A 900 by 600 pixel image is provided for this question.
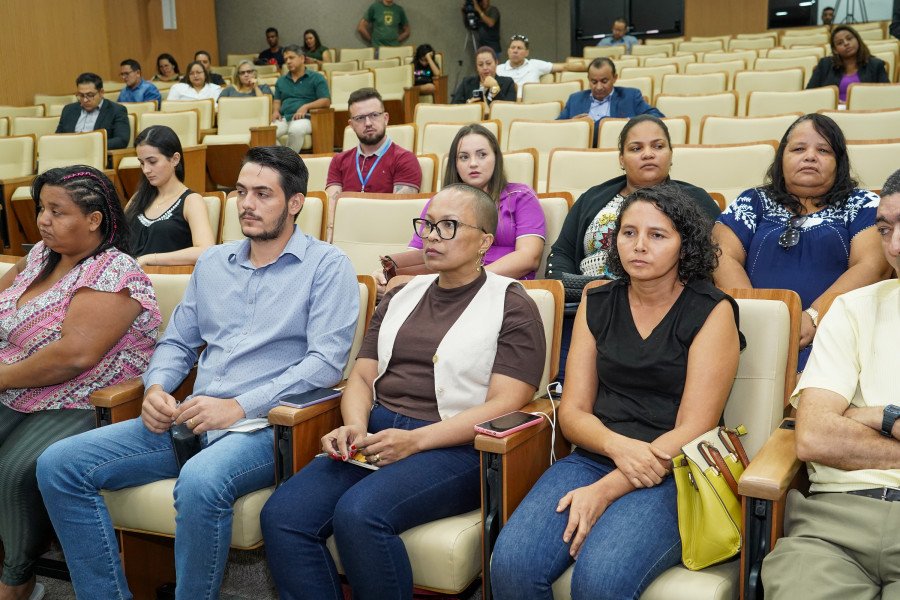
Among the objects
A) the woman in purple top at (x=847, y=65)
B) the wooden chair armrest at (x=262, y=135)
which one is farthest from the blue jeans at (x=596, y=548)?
the wooden chair armrest at (x=262, y=135)

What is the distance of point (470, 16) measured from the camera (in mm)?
11008

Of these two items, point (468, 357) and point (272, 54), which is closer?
point (468, 357)

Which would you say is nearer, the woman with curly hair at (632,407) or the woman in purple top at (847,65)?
the woman with curly hair at (632,407)

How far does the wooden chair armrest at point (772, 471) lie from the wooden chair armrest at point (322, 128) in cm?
552

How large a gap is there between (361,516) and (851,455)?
93 cm

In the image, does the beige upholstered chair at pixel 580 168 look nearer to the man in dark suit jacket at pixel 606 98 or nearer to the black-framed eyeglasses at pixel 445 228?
the man in dark suit jacket at pixel 606 98

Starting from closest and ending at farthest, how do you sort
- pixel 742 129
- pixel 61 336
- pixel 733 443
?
pixel 733 443
pixel 61 336
pixel 742 129

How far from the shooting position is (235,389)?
2219 millimetres

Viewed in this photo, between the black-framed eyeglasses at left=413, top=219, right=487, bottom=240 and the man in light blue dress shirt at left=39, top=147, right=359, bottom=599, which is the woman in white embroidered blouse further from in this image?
the black-framed eyeglasses at left=413, top=219, right=487, bottom=240

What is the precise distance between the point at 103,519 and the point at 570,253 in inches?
Result: 60.8

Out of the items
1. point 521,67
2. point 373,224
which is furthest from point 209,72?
point 373,224

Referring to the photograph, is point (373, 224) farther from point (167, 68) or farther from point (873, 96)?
point (167, 68)

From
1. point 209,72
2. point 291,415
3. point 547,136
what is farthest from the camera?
point 209,72

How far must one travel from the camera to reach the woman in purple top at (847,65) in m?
5.31
